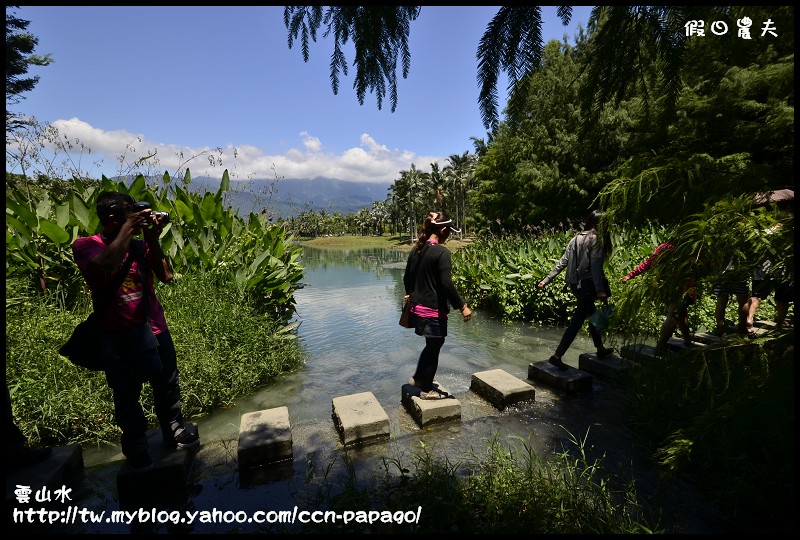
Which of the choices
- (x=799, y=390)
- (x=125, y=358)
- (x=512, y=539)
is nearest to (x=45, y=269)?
(x=125, y=358)

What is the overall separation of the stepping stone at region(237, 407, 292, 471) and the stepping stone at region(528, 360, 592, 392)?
8.81 feet

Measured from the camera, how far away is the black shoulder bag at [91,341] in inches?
93.8

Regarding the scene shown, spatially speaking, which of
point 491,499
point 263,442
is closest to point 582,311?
point 491,499

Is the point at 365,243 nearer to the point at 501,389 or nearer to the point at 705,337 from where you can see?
the point at 705,337

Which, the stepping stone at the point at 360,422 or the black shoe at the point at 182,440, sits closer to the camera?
the black shoe at the point at 182,440

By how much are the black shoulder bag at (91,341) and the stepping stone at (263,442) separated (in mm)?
1065

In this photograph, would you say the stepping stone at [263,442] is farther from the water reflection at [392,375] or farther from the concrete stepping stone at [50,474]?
the concrete stepping stone at [50,474]

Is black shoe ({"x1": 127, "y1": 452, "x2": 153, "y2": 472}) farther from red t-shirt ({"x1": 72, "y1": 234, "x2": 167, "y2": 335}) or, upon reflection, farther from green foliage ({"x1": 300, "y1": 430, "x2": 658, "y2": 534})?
green foliage ({"x1": 300, "y1": 430, "x2": 658, "y2": 534})

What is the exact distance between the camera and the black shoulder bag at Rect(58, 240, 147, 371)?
7.82ft

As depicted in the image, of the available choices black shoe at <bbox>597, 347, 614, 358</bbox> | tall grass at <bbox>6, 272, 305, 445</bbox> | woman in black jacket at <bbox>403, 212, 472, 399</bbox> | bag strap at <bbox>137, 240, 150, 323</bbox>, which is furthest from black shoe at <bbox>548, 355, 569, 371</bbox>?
bag strap at <bbox>137, 240, 150, 323</bbox>

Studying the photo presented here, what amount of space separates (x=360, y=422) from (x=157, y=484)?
1401mm

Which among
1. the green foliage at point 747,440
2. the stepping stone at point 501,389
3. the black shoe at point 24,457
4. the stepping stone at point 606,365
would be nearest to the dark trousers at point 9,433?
the black shoe at point 24,457

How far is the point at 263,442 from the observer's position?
8.93ft

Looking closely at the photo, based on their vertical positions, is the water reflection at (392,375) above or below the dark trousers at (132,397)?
below
